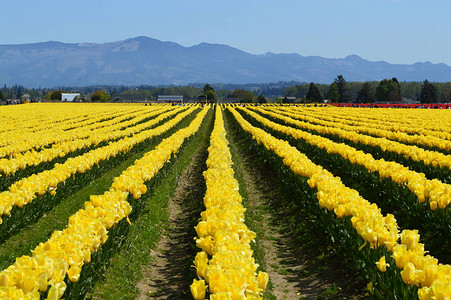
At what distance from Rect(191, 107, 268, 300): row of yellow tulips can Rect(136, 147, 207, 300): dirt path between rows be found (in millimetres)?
949

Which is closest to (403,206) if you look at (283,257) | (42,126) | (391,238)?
(283,257)

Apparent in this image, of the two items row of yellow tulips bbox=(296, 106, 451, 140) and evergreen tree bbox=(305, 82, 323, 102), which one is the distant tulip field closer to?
row of yellow tulips bbox=(296, 106, 451, 140)

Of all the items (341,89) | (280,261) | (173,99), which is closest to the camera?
(280,261)

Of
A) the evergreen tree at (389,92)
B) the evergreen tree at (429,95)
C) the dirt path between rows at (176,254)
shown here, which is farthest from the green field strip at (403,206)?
the evergreen tree at (389,92)

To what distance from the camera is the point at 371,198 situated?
40.1 feet

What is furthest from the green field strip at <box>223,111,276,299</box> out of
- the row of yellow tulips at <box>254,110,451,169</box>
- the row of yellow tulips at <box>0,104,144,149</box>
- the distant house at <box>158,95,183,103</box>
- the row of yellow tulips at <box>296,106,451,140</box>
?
the distant house at <box>158,95,183,103</box>

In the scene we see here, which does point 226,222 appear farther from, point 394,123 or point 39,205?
point 394,123

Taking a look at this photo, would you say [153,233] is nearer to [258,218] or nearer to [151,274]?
[151,274]

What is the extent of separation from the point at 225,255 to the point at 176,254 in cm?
403

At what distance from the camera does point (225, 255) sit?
16.5 feet

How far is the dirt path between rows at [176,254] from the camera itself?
285 inches

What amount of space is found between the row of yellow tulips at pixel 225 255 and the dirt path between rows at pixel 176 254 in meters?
0.95

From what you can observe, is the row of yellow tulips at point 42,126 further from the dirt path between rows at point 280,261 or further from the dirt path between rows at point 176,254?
the dirt path between rows at point 280,261

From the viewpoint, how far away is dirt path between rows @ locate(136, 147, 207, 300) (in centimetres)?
723
